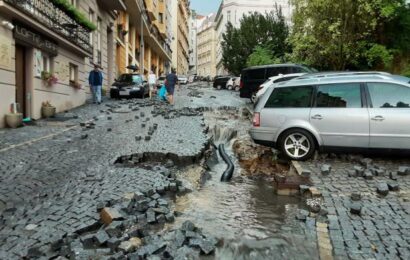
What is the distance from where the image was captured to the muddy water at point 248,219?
5031mm

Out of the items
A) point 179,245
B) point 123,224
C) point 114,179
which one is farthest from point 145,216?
point 114,179

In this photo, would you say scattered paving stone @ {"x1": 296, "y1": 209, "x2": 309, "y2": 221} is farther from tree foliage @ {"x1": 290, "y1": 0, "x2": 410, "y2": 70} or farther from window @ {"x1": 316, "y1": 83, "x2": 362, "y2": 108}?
tree foliage @ {"x1": 290, "y1": 0, "x2": 410, "y2": 70}

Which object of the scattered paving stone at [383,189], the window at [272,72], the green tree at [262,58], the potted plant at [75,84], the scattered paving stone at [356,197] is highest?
the green tree at [262,58]

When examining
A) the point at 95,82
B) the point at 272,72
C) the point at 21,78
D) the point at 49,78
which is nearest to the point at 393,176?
the point at 21,78

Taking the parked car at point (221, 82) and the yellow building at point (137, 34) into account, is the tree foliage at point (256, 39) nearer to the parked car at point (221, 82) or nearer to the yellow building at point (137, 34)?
the parked car at point (221, 82)

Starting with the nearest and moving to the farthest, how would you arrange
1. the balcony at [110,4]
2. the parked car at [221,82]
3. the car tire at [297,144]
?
the car tire at [297,144]
the balcony at [110,4]
the parked car at [221,82]

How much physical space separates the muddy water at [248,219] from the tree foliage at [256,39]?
36.4 m

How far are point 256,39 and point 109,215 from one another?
4518 centimetres

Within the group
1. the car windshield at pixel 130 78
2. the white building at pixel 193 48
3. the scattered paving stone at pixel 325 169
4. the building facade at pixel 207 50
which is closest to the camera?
the scattered paving stone at pixel 325 169

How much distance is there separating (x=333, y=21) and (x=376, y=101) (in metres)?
16.1

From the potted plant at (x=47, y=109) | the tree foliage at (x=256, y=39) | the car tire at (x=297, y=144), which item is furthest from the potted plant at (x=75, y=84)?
the tree foliage at (x=256, y=39)

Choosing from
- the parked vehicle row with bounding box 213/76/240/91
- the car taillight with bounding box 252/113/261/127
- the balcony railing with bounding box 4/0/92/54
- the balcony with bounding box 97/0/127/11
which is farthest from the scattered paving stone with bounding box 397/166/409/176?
the parked vehicle row with bounding box 213/76/240/91

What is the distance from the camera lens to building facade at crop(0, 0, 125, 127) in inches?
516

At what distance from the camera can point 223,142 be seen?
506 inches
